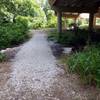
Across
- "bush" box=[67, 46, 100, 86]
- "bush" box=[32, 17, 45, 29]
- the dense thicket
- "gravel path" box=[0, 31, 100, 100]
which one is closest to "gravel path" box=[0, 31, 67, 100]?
"gravel path" box=[0, 31, 100, 100]

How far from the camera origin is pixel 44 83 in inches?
294

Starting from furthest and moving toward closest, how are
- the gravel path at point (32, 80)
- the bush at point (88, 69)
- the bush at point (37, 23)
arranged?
the bush at point (37, 23) < the bush at point (88, 69) < the gravel path at point (32, 80)

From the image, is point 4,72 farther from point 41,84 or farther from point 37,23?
point 37,23

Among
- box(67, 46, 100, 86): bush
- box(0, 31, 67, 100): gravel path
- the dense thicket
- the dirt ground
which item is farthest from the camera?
the dense thicket

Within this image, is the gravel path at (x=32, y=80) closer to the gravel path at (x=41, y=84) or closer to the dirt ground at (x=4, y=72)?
the gravel path at (x=41, y=84)

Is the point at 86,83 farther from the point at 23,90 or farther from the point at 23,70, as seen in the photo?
the point at 23,70

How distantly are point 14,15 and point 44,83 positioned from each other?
1876 centimetres

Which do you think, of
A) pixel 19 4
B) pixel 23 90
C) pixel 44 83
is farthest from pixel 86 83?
pixel 19 4

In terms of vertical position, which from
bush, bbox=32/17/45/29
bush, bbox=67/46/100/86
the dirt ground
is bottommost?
bush, bbox=32/17/45/29

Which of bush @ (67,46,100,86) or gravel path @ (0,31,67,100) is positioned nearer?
gravel path @ (0,31,67,100)

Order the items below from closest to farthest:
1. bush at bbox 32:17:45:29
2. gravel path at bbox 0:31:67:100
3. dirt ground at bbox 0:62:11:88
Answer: gravel path at bbox 0:31:67:100 → dirt ground at bbox 0:62:11:88 → bush at bbox 32:17:45:29

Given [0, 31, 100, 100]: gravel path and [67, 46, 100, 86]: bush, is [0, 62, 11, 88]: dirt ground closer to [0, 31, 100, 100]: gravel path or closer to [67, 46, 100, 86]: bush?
[0, 31, 100, 100]: gravel path

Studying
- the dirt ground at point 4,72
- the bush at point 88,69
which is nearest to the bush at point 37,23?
the dirt ground at point 4,72

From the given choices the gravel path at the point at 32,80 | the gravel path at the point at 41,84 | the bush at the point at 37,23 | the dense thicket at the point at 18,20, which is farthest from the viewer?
the bush at the point at 37,23
